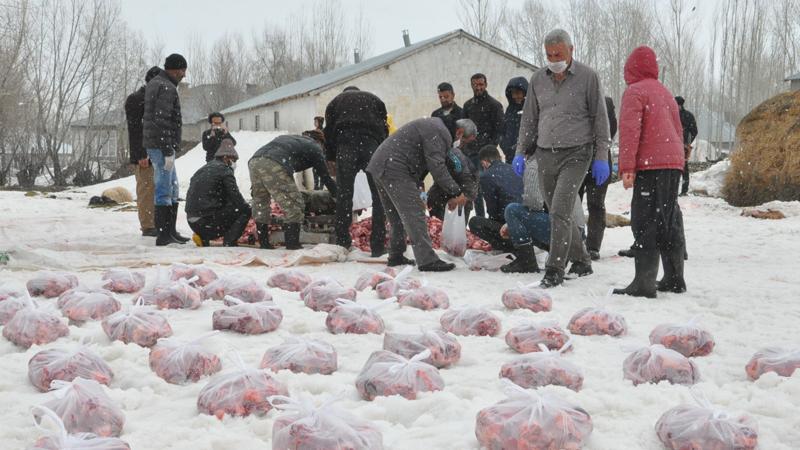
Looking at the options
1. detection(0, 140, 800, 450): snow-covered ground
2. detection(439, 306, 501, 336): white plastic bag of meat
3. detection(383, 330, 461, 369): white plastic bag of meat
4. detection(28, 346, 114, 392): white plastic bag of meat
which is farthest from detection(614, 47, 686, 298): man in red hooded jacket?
detection(28, 346, 114, 392): white plastic bag of meat

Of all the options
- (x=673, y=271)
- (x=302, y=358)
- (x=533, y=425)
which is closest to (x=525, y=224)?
(x=673, y=271)

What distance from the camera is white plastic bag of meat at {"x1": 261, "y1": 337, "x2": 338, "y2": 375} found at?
9.03ft

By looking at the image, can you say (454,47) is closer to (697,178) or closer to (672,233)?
(697,178)

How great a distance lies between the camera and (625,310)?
4.16 meters

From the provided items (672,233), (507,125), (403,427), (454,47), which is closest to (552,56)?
(672,233)

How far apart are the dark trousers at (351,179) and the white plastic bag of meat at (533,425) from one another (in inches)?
190

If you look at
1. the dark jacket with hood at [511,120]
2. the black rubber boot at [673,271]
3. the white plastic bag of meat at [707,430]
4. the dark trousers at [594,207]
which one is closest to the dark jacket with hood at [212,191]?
the dark jacket with hood at [511,120]

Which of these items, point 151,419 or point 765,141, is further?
point 765,141

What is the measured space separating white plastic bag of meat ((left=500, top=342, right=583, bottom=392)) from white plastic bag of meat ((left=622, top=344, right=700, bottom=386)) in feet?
0.79

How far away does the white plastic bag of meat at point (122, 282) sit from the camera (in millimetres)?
4641

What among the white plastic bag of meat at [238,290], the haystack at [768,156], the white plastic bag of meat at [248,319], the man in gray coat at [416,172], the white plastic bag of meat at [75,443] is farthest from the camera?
the haystack at [768,156]

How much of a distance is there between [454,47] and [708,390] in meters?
23.3

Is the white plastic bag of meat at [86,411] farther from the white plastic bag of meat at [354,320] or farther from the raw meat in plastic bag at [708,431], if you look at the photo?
the raw meat in plastic bag at [708,431]

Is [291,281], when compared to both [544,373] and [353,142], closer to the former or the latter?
[353,142]
